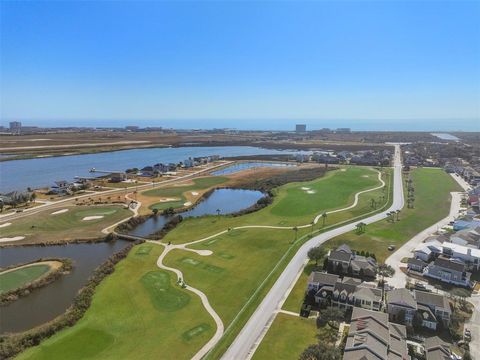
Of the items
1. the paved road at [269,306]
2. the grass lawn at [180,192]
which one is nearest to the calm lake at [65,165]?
the grass lawn at [180,192]

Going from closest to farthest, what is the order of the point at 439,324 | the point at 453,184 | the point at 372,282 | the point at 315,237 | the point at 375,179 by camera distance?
the point at 439,324 → the point at 372,282 → the point at 315,237 → the point at 453,184 → the point at 375,179

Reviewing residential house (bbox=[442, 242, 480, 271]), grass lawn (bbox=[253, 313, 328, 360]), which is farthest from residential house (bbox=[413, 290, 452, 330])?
residential house (bbox=[442, 242, 480, 271])

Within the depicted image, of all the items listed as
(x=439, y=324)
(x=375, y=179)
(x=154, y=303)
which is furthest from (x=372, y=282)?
(x=375, y=179)

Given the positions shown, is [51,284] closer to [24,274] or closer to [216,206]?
[24,274]

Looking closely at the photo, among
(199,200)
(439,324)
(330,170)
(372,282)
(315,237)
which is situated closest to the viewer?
(439,324)

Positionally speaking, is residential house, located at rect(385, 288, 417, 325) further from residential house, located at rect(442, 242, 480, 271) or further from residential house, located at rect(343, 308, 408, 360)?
residential house, located at rect(442, 242, 480, 271)

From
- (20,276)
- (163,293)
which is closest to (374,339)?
(163,293)

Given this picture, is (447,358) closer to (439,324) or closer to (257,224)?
(439,324)
